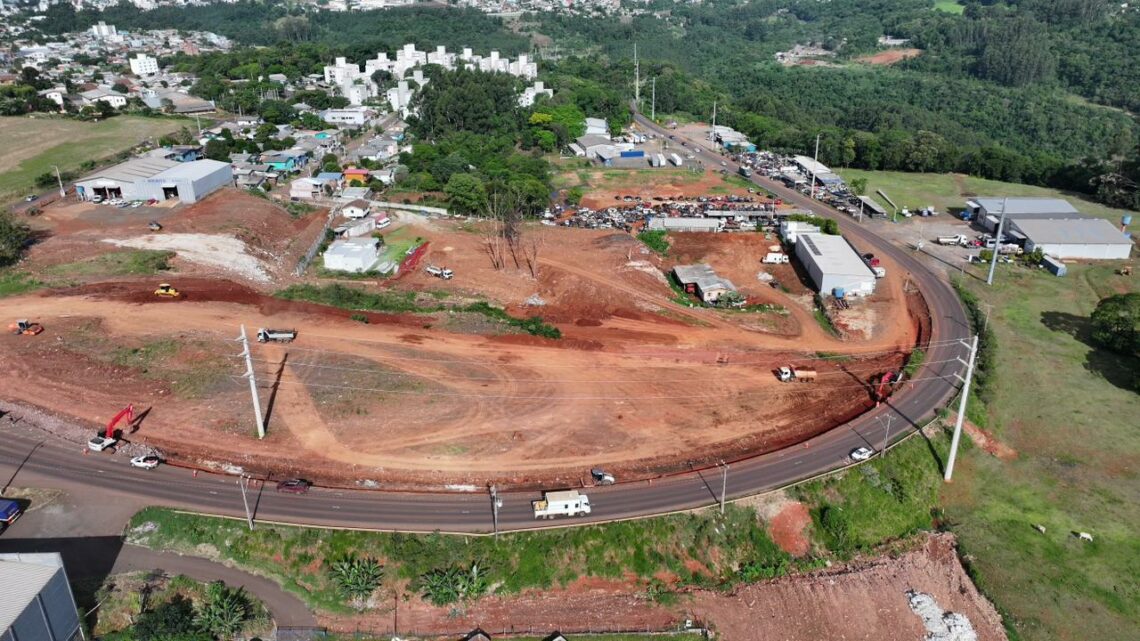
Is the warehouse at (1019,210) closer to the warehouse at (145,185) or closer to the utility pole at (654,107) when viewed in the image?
the utility pole at (654,107)

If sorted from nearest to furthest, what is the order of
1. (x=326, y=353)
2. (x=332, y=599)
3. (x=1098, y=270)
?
(x=332, y=599) < (x=326, y=353) < (x=1098, y=270)

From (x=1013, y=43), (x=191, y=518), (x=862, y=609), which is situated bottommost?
(x=862, y=609)

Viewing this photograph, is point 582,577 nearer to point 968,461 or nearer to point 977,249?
point 968,461

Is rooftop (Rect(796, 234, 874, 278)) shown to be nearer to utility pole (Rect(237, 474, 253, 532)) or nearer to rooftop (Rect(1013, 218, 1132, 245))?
rooftop (Rect(1013, 218, 1132, 245))

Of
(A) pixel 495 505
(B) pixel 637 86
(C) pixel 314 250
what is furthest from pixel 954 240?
(B) pixel 637 86

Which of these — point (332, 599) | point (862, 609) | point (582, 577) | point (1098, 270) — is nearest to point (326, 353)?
point (332, 599)
